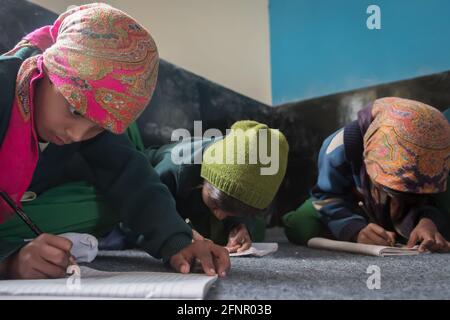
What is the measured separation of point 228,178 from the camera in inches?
41.4

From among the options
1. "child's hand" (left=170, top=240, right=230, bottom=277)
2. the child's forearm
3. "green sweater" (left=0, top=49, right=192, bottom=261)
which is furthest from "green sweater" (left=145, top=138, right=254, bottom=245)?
the child's forearm

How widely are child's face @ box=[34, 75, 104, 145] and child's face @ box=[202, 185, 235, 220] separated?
17.0 inches

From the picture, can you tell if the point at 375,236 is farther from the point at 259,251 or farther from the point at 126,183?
the point at 126,183

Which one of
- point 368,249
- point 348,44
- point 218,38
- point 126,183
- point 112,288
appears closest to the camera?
point 112,288

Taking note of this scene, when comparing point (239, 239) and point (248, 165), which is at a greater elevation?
point (248, 165)

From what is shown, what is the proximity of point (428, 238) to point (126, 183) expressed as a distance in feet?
1.97

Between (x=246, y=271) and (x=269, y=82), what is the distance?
1061 millimetres

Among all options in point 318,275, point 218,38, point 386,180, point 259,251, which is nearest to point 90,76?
point 318,275

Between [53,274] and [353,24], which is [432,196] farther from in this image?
[53,274]

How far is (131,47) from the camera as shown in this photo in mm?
691

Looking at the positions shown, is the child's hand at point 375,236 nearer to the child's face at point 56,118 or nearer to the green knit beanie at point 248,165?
the green knit beanie at point 248,165

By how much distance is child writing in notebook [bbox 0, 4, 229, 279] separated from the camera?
0.67m
